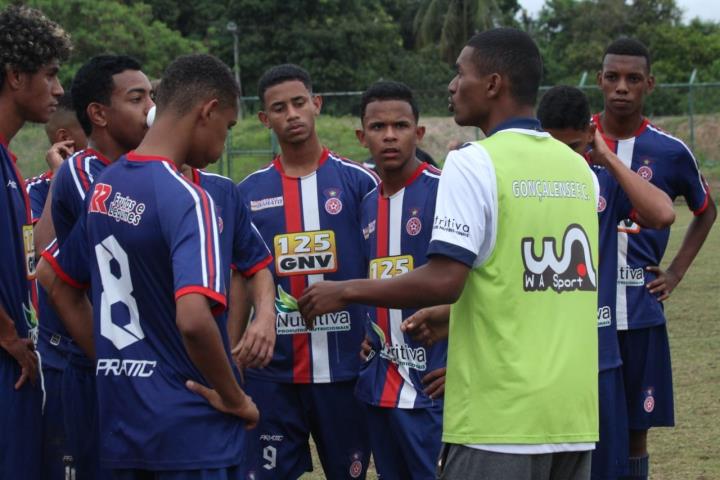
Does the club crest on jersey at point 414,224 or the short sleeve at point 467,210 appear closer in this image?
the short sleeve at point 467,210

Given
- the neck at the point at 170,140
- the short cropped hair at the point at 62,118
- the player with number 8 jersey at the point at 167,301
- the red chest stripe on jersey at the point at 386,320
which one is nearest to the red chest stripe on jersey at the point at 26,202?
the player with number 8 jersey at the point at 167,301

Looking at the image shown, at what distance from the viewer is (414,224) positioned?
619 centimetres

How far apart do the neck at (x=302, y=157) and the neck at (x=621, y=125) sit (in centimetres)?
186

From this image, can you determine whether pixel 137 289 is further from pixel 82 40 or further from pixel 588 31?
pixel 588 31

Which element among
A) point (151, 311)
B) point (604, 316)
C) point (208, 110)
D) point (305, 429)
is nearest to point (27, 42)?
point (208, 110)

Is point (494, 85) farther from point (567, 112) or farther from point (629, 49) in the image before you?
point (629, 49)

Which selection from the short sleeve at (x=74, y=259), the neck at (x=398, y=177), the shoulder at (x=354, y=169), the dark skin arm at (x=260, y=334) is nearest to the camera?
the short sleeve at (x=74, y=259)

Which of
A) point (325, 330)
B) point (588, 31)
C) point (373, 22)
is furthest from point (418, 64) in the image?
point (325, 330)

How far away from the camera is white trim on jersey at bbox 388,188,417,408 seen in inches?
238

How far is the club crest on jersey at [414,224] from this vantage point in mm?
6180

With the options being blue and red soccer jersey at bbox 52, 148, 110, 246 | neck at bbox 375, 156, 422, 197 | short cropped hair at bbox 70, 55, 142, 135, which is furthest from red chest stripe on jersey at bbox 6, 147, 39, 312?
neck at bbox 375, 156, 422, 197

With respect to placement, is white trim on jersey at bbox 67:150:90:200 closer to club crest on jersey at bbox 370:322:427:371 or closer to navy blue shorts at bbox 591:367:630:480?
club crest on jersey at bbox 370:322:427:371

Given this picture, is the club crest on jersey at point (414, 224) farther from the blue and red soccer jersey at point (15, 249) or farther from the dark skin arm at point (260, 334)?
the blue and red soccer jersey at point (15, 249)

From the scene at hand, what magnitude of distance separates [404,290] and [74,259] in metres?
1.45
